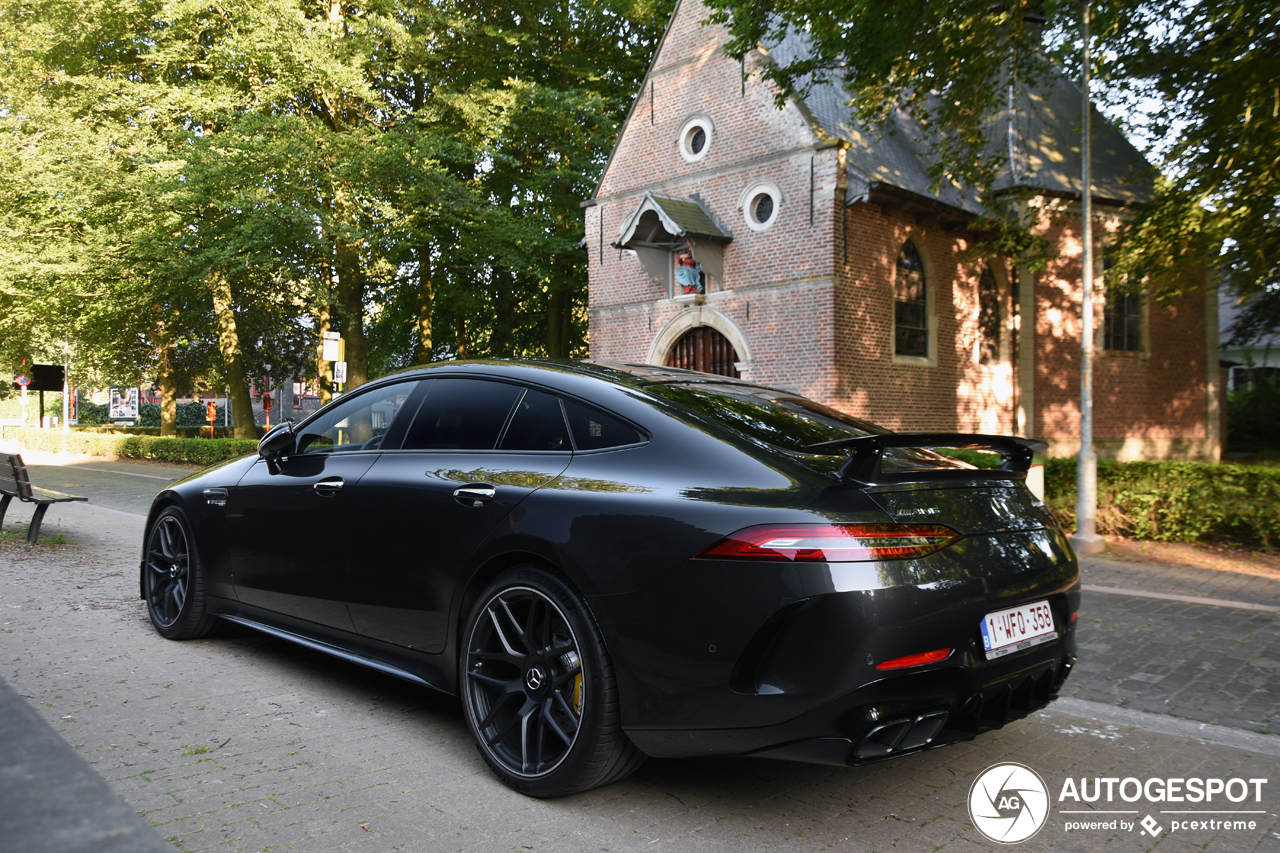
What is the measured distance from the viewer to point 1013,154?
21.3m

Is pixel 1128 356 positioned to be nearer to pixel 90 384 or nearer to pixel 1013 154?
pixel 1013 154

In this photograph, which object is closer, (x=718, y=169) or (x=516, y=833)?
(x=516, y=833)

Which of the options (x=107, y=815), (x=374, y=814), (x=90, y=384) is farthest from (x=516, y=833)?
(x=90, y=384)

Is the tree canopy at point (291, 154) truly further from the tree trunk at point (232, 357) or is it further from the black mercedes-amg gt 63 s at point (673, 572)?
the black mercedes-amg gt 63 s at point (673, 572)

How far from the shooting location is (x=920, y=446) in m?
3.04

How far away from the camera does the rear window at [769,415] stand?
127 inches

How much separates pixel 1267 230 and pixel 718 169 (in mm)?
10265

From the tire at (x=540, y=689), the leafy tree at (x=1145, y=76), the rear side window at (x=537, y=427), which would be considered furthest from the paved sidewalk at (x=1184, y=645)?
the leafy tree at (x=1145, y=76)

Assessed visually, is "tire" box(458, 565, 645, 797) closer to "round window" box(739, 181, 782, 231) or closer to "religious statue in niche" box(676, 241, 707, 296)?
"round window" box(739, 181, 782, 231)

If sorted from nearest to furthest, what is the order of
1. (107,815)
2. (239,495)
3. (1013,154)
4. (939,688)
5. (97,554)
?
1. (107,815)
2. (939,688)
3. (239,495)
4. (97,554)
5. (1013,154)

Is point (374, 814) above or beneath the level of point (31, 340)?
beneath

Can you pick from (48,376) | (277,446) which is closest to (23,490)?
(277,446)

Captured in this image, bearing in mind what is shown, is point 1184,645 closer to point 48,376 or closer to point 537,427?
point 537,427

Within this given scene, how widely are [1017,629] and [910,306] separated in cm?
1715
